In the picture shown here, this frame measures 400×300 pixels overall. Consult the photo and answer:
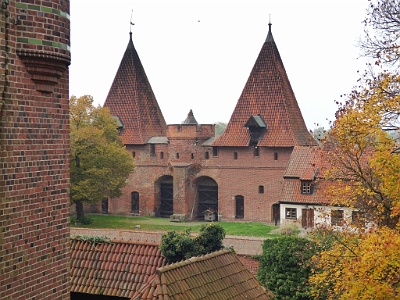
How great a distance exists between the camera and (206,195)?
4119 centimetres

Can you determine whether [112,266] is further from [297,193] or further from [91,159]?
A: [91,159]

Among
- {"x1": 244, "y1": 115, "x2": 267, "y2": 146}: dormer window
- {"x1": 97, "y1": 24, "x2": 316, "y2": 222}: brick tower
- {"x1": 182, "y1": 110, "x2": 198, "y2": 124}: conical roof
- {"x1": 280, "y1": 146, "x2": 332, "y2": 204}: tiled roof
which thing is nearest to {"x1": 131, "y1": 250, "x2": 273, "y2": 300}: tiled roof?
{"x1": 280, "y1": 146, "x2": 332, "y2": 204}: tiled roof

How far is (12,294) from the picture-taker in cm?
521

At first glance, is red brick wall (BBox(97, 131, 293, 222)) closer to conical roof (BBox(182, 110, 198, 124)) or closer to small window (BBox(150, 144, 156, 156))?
small window (BBox(150, 144, 156, 156))

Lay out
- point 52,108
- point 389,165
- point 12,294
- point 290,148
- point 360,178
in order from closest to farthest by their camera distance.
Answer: point 12,294
point 52,108
point 389,165
point 360,178
point 290,148

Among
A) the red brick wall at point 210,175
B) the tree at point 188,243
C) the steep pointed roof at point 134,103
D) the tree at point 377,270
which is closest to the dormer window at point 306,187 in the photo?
the red brick wall at point 210,175

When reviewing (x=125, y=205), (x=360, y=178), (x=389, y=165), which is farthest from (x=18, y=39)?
(x=125, y=205)

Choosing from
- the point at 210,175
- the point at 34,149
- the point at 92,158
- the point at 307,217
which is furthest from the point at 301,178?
the point at 34,149

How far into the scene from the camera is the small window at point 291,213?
107 feet

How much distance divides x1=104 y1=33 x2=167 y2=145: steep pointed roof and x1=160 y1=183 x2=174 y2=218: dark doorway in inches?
149

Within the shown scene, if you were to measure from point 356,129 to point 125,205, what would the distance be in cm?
3230

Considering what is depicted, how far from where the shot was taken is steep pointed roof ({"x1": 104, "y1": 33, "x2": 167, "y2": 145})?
43.0 meters

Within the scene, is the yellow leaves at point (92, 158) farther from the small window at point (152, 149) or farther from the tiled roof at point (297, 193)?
the tiled roof at point (297, 193)

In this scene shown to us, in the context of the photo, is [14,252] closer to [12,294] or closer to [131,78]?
[12,294]
